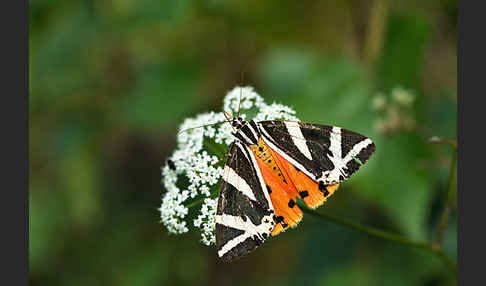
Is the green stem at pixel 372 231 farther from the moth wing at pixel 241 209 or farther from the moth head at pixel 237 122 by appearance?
the moth head at pixel 237 122

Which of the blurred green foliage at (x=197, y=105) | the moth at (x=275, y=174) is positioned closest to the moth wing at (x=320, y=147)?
the moth at (x=275, y=174)

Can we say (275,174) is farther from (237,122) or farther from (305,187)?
(237,122)

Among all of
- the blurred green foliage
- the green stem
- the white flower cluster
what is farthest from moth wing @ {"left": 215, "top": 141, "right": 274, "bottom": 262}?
the blurred green foliage

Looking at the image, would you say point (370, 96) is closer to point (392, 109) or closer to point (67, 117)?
point (392, 109)

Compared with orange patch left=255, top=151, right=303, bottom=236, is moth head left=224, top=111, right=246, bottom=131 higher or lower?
higher

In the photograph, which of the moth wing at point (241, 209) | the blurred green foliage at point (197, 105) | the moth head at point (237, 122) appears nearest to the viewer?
the moth wing at point (241, 209)

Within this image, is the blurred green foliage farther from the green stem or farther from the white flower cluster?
the green stem

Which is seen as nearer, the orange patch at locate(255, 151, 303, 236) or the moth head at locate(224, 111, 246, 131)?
the orange patch at locate(255, 151, 303, 236)

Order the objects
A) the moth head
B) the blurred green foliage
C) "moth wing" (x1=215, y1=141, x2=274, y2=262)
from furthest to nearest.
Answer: the blurred green foliage → the moth head → "moth wing" (x1=215, y1=141, x2=274, y2=262)
